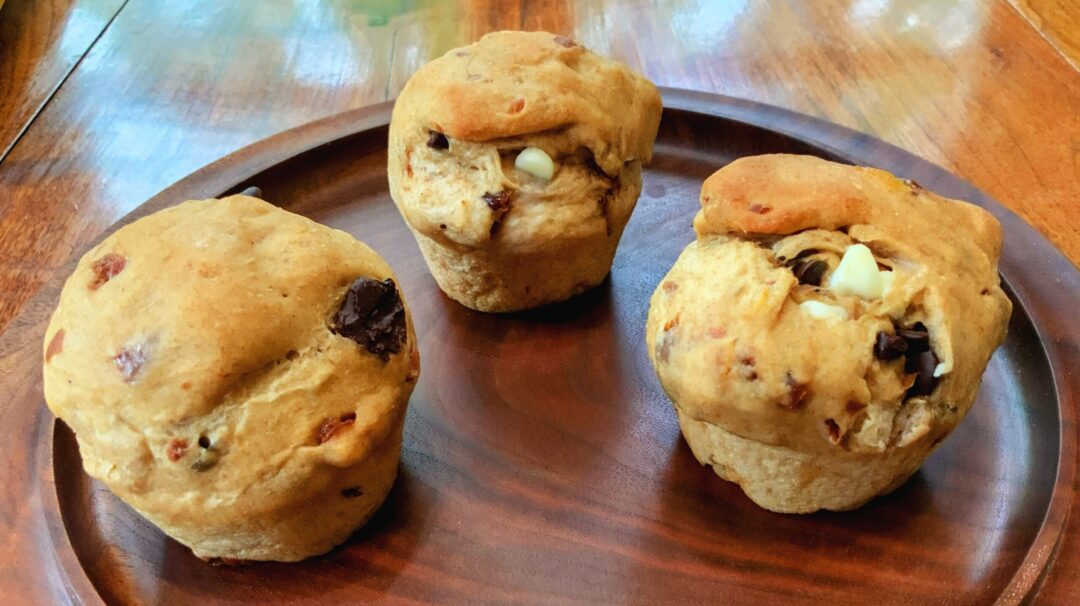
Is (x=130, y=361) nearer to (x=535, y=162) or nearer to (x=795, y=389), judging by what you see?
(x=535, y=162)

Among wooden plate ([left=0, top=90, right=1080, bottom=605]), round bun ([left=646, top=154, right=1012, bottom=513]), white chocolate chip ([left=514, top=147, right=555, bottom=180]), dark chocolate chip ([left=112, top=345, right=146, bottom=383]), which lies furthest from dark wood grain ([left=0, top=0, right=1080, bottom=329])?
white chocolate chip ([left=514, top=147, right=555, bottom=180])

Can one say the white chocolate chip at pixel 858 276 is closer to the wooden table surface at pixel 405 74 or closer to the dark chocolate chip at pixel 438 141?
the dark chocolate chip at pixel 438 141

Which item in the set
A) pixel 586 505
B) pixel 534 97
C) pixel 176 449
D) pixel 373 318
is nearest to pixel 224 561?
pixel 176 449

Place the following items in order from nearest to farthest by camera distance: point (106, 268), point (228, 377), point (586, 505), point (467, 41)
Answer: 1. point (228, 377)
2. point (106, 268)
3. point (586, 505)
4. point (467, 41)

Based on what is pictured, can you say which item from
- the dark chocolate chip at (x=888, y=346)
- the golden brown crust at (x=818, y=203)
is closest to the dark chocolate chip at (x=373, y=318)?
the golden brown crust at (x=818, y=203)

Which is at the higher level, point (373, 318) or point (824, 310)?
point (824, 310)

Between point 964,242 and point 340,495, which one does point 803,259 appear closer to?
point 964,242
